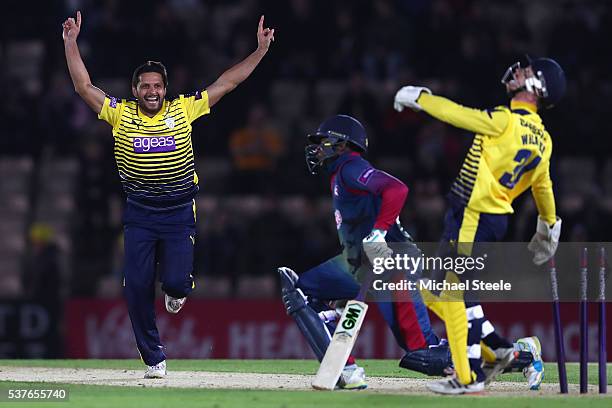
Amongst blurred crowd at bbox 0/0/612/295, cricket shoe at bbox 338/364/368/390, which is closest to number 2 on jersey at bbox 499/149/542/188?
cricket shoe at bbox 338/364/368/390

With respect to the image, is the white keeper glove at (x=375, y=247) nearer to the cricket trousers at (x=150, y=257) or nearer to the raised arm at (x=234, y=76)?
the cricket trousers at (x=150, y=257)

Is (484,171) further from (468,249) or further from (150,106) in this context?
(150,106)

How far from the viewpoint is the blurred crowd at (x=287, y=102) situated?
→ 17.6m

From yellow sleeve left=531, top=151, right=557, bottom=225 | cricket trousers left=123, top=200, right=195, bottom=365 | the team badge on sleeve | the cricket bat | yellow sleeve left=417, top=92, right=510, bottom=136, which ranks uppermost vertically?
yellow sleeve left=417, top=92, right=510, bottom=136

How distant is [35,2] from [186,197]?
10924 millimetres

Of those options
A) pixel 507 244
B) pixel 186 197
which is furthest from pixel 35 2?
pixel 186 197

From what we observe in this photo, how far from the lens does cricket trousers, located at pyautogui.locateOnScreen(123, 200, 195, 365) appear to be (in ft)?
37.2

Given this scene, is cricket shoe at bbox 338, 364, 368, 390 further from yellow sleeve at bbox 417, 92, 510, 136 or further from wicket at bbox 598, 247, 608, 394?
yellow sleeve at bbox 417, 92, 510, 136

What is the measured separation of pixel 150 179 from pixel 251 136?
762 centimetres

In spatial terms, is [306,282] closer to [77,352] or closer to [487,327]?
[487,327]

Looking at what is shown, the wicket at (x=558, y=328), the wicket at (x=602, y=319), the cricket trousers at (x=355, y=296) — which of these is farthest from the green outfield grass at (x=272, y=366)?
the wicket at (x=558, y=328)

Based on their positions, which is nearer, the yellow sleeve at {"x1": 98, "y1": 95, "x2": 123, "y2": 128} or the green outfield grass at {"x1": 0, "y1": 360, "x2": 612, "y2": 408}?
the green outfield grass at {"x1": 0, "y1": 360, "x2": 612, "y2": 408}

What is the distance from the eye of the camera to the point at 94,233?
60.8 feet

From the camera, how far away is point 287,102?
804 inches
